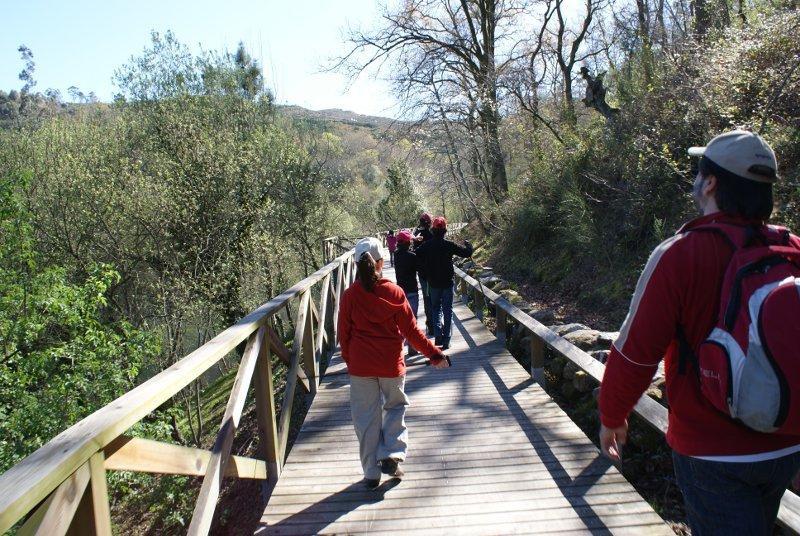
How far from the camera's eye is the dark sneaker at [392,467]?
361cm

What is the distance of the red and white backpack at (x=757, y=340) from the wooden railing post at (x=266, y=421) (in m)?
3.07

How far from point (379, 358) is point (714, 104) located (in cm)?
689

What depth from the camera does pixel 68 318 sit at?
10.5 meters

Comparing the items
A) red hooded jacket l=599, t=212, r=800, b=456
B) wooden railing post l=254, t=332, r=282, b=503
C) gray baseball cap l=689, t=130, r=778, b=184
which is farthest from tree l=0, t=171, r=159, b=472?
gray baseball cap l=689, t=130, r=778, b=184

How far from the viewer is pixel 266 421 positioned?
385 centimetres

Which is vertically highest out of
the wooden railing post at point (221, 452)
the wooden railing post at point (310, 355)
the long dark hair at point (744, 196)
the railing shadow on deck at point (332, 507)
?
the long dark hair at point (744, 196)

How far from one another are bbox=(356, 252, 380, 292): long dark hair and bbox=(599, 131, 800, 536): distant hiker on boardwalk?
2.04m

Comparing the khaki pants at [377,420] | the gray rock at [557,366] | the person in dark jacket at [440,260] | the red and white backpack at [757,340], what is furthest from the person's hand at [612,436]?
the person in dark jacket at [440,260]

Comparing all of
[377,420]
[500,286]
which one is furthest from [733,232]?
[500,286]

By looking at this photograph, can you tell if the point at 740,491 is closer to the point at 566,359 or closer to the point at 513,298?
the point at 566,359

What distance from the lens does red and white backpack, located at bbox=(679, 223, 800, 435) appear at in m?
1.32

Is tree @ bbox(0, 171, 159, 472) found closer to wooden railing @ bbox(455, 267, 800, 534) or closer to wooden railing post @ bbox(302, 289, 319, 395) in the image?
wooden railing post @ bbox(302, 289, 319, 395)

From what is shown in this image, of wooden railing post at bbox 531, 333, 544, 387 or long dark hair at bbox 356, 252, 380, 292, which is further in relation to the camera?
wooden railing post at bbox 531, 333, 544, 387

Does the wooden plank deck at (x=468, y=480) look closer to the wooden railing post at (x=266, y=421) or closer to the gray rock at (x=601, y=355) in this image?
the wooden railing post at (x=266, y=421)
